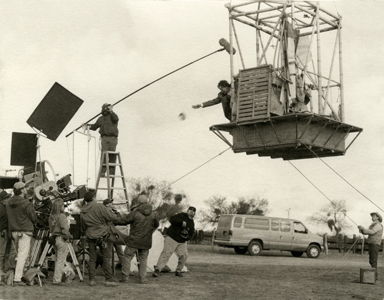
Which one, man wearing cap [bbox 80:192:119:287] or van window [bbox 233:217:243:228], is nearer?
man wearing cap [bbox 80:192:119:287]

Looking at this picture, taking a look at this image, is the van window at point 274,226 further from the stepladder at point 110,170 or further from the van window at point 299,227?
the stepladder at point 110,170

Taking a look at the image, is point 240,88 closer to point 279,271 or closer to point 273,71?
point 273,71

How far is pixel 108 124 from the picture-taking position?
49.1 feet

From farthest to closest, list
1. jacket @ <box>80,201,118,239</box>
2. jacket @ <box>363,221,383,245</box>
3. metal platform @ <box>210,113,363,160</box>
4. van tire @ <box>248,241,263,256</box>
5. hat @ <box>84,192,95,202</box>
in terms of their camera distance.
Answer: van tire @ <box>248,241,263,256</box>, jacket @ <box>363,221,383,245</box>, metal platform @ <box>210,113,363,160</box>, hat @ <box>84,192,95,202</box>, jacket @ <box>80,201,118,239</box>

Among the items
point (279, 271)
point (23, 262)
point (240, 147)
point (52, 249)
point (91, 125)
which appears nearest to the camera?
point (23, 262)

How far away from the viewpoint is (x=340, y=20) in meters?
14.2

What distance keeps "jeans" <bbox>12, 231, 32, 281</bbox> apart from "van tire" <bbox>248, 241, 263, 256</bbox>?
1590 cm

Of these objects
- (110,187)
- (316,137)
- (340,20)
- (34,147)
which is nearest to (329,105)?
(316,137)

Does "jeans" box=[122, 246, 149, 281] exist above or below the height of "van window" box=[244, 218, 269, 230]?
below

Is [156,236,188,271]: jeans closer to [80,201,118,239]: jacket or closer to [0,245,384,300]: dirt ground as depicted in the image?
[0,245,384,300]: dirt ground

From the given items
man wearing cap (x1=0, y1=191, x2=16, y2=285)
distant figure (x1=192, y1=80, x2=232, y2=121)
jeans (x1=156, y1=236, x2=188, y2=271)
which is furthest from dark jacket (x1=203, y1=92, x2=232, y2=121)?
man wearing cap (x1=0, y1=191, x2=16, y2=285)

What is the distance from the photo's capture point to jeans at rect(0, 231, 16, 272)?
40.9ft

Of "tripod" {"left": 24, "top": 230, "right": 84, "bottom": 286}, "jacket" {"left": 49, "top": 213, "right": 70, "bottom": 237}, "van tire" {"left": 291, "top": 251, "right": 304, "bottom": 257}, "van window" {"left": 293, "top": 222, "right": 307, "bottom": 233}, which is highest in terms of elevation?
"jacket" {"left": 49, "top": 213, "right": 70, "bottom": 237}

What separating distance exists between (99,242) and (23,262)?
1583 millimetres
